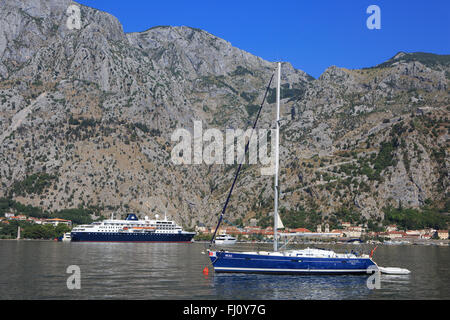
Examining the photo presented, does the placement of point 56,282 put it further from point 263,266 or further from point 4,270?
point 263,266

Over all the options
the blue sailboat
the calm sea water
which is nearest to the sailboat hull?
the blue sailboat

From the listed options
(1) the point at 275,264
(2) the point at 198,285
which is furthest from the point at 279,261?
(2) the point at 198,285

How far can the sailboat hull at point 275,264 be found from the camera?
6234 cm

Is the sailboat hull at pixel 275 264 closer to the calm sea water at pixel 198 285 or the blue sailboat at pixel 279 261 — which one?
the blue sailboat at pixel 279 261

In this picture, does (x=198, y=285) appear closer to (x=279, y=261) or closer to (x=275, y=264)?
(x=275, y=264)

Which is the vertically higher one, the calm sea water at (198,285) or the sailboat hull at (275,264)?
the sailboat hull at (275,264)

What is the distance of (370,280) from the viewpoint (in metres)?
63.1

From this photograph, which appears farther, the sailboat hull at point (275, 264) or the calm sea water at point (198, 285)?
the sailboat hull at point (275, 264)

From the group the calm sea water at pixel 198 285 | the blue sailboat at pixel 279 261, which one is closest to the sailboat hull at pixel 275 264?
the blue sailboat at pixel 279 261

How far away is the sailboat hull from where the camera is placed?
205ft

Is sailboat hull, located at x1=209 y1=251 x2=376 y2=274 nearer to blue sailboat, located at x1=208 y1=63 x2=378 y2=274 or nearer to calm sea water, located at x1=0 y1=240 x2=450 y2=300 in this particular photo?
blue sailboat, located at x1=208 y1=63 x2=378 y2=274
